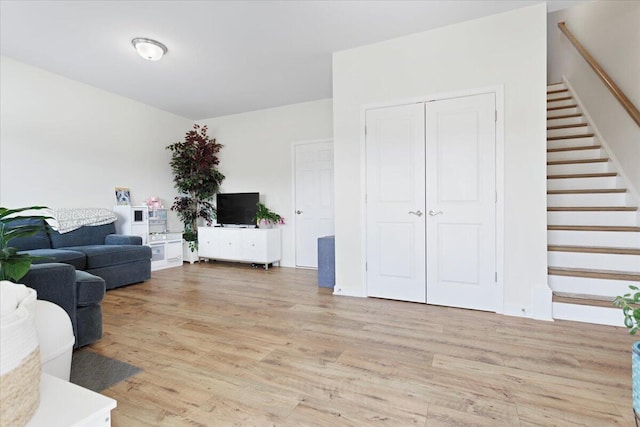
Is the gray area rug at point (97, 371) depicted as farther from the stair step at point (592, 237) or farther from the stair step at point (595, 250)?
the stair step at point (592, 237)

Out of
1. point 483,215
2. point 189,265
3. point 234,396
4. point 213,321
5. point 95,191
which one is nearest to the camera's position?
point 234,396

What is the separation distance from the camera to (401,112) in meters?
3.25

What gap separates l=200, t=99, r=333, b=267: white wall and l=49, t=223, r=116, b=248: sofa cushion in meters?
2.09

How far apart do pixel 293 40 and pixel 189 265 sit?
3956 millimetres

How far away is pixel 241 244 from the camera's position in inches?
206

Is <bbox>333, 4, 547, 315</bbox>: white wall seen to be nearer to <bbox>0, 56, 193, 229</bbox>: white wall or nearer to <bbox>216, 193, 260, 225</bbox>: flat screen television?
<bbox>216, 193, 260, 225</bbox>: flat screen television

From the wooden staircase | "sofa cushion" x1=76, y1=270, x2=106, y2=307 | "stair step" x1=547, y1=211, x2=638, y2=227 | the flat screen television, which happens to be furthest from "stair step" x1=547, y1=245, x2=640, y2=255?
the flat screen television

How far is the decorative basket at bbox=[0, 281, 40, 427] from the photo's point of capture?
2.54 feet

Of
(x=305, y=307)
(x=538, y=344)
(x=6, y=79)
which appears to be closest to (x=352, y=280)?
(x=305, y=307)

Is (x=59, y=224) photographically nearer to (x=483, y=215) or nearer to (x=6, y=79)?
(x=6, y=79)

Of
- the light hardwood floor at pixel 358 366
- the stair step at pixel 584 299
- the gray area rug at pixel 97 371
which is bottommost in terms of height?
the light hardwood floor at pixel 358 366

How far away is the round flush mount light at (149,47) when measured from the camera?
3.21m

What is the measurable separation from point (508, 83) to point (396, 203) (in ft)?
4.80

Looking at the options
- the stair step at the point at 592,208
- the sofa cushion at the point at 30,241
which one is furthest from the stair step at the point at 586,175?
the sofa cushion at the point at 30,241
